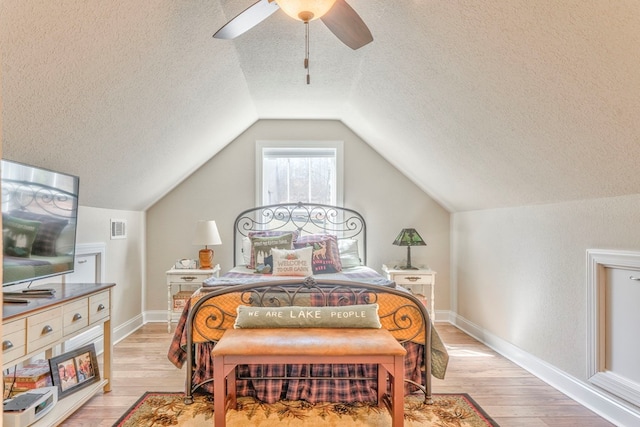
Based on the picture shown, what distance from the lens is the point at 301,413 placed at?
2.52 metres

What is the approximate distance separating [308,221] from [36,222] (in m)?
3.03

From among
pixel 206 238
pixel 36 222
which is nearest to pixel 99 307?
pixel 36 222

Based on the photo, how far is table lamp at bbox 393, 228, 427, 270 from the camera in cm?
447

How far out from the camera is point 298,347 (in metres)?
2.18

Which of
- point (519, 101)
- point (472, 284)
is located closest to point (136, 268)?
point (472, 284)

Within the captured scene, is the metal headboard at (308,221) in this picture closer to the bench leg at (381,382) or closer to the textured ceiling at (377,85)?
the textured ceiling at (377,85)

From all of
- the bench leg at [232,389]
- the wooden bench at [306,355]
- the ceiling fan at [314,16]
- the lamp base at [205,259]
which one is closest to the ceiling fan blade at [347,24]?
the ceiling fan at [314,16]

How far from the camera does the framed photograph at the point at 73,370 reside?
246 cm

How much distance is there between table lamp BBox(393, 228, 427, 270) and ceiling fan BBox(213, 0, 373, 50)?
102 inches

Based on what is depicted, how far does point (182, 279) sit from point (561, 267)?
11.5ft

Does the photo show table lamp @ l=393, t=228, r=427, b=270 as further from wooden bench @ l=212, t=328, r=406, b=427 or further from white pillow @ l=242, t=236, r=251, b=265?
wooden bench @ l=212, t=328, r=406, b=427

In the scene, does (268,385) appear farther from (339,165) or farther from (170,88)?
(339,165)

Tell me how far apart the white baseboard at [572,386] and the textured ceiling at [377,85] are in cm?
122

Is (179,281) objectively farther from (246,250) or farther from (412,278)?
(412,278)
